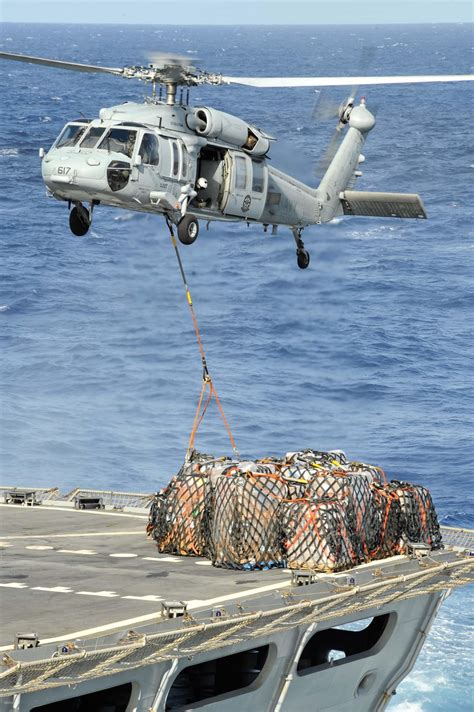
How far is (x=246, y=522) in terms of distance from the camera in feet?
86.7

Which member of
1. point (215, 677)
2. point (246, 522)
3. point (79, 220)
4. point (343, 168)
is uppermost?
point (343, 168)

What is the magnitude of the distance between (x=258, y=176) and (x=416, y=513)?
7.64 metres

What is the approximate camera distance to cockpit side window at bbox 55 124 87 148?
91.9 ft

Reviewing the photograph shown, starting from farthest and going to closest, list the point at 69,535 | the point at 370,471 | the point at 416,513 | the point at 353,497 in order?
the point at 69,535
the point at 370,471
the point at 416,513
the point at 353,497

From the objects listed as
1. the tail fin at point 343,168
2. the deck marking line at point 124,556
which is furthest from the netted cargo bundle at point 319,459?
the tail fin at point 343,168

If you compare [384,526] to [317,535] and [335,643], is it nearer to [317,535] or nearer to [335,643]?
[317,535]

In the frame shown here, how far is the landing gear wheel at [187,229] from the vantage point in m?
28.3

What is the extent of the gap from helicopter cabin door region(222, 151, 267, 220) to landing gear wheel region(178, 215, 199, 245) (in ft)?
5.23

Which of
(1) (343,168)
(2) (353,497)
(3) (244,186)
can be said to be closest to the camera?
(2) (353,497)

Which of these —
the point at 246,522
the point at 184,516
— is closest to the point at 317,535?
the point at 246,522

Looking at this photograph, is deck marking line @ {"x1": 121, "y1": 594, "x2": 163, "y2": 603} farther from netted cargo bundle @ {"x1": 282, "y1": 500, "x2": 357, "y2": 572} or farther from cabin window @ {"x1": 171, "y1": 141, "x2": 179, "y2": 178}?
cabin window @ {"x1": 171, "y1": 141, "x2": 179, "y2": 178}

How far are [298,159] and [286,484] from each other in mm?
9098

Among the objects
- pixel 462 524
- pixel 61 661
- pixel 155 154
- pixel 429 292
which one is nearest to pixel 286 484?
pixel 155 154

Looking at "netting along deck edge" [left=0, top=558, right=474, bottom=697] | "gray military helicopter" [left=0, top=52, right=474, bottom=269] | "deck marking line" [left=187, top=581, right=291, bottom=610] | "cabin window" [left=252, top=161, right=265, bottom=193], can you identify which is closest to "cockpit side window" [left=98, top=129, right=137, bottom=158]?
"gray military helicopter" [left=0, top=52, right=474, bottom=269]
